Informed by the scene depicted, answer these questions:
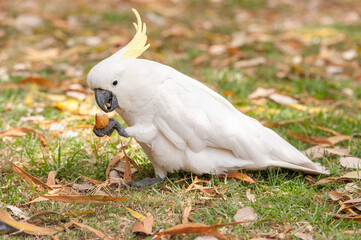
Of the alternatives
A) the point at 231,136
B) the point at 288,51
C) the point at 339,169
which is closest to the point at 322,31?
the point at 288,51

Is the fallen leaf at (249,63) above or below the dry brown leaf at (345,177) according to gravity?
above

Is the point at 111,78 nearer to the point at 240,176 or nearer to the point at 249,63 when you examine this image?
the point at 240,176

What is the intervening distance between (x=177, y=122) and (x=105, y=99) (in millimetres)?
334

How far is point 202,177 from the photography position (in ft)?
7.19

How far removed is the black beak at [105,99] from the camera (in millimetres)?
1886

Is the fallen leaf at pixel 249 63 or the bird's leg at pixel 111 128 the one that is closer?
the bird's leg at pixel 111 128

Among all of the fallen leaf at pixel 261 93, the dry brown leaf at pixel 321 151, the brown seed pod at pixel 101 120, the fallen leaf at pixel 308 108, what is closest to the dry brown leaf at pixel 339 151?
the dry brown leaf at pixel 321 151

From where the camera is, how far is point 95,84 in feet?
6.16

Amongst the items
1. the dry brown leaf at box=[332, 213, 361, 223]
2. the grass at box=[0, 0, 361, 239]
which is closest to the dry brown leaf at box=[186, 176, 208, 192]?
the grass at box=[0, 0, 361, 239]

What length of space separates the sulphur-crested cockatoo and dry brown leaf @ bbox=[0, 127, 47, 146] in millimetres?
678

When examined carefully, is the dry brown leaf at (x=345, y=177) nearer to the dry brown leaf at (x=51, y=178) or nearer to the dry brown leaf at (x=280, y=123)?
the dry brown leaf at (x=280, y=123)

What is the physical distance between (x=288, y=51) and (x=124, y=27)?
1.79 metres

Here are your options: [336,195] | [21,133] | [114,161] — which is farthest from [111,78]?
[336,195]

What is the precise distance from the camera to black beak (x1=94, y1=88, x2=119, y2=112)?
189 cm
